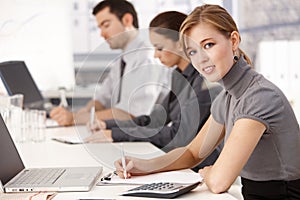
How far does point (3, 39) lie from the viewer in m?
4.17

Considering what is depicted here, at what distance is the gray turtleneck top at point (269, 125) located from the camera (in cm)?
172

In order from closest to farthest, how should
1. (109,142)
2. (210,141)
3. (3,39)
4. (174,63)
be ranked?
(210,141) < (174,63) < (109,142) < (3,39)

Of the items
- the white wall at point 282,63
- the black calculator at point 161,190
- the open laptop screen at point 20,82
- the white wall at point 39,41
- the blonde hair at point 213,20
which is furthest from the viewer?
the white wall at point 39,41

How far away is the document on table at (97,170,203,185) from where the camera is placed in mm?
1729

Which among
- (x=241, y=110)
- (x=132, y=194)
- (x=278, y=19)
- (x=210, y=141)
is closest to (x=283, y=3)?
(x=278, y=19)

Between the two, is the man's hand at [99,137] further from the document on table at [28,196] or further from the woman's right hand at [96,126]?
the document on table at [28,196]

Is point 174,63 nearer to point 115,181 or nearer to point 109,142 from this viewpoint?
point 109,142

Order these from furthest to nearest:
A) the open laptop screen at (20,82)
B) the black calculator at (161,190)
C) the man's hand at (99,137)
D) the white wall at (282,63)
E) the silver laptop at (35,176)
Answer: the white wall at (282,63)
the open laptop screen at (20,82)
the man's hand at (99,137)
the silver laptop at (35,176)
the black calculator at (161,190)

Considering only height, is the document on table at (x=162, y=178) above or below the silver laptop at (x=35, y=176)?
below

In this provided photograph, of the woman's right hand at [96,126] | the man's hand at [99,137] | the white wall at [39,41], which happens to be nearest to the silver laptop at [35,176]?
the man's hand at [99,137]

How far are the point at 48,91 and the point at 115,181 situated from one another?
8.39ft

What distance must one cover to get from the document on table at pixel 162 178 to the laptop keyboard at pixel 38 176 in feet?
0.53

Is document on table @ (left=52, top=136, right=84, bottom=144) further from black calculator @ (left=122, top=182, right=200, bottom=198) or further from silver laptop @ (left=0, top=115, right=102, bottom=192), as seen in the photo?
black calculator @ (left=122, top=182, right=200, bottom=198)

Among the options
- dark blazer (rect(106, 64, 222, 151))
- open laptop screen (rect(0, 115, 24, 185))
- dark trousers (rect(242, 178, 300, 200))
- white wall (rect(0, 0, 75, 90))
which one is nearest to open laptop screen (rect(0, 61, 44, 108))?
white wall (rect(0, 0, 75, 90))
